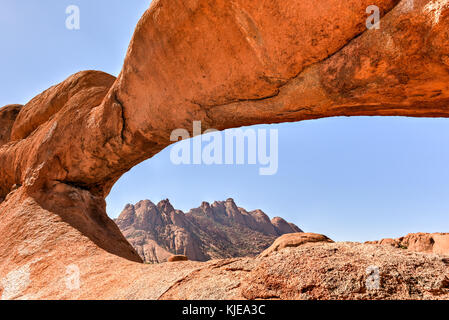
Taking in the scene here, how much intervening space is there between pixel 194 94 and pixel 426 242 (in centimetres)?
1435

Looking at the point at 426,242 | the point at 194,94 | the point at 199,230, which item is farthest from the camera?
the point at 199,230

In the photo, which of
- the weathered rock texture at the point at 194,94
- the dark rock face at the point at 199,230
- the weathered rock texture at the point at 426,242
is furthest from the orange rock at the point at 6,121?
the dark rock face at the point at 199,230

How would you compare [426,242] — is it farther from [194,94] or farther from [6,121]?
[6,121]

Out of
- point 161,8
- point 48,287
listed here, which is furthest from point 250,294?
point 161,8

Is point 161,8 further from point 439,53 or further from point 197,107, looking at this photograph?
point 439,53

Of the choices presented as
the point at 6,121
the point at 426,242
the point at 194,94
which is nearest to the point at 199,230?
the point at 426,242

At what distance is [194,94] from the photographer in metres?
4.43

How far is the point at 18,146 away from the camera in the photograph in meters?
7.84

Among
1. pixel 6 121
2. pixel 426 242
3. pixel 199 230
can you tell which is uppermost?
pixel 6 121

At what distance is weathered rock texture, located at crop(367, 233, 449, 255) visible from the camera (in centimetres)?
1163

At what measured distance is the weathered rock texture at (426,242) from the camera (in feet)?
38.2

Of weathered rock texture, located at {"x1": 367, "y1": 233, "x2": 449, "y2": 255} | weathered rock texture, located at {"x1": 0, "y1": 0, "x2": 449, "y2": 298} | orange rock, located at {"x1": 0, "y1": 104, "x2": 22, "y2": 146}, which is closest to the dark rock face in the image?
weathered rock texture, located at {"x1": 367, "y1": 233, "x2": 449, "y2": 255}

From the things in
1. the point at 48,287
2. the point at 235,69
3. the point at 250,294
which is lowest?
the point at 48,287

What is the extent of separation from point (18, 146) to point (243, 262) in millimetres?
8442
